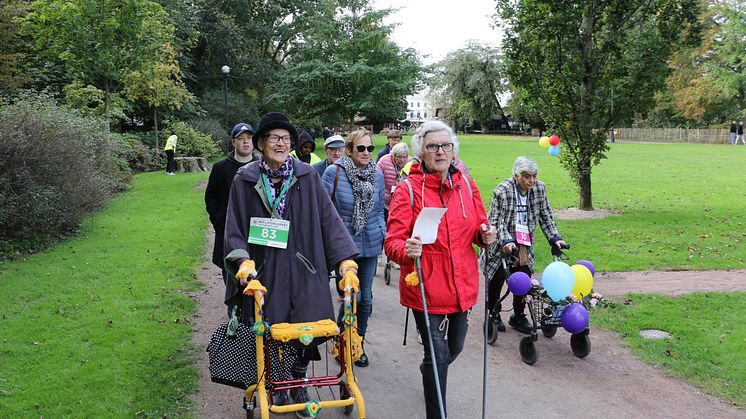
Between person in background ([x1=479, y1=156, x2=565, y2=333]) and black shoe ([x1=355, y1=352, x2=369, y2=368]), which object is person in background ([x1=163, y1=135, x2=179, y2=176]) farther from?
black shoe ([x1=355, y1=352, x2=369, y2=368])

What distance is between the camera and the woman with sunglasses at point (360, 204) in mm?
Result: 5672

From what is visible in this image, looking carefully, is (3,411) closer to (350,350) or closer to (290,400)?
(290,400)

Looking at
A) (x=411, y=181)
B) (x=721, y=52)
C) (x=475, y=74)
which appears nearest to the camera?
(x=411, y=181)

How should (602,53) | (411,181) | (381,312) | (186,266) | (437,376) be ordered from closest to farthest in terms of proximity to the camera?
(437,376), (411,181), (381,312), (186,266), (602,53)

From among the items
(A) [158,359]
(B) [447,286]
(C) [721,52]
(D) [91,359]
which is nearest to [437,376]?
(B) [447,286]

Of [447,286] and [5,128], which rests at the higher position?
[5,128]

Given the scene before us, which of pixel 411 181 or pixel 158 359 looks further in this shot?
pixel 158 359

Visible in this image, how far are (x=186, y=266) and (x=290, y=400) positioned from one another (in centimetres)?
558

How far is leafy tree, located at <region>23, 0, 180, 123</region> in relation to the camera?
714 inches

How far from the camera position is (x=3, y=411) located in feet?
14.8

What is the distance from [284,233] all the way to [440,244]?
1.00m

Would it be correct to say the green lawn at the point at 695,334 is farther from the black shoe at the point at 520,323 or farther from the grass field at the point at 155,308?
the black shoe at the point at 520,323

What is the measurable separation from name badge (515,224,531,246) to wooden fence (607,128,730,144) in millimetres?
46191

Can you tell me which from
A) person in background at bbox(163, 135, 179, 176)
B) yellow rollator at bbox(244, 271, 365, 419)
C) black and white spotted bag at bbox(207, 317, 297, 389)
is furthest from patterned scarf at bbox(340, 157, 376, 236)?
person in background at bbox(163, 135, 179, 176)
